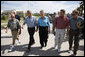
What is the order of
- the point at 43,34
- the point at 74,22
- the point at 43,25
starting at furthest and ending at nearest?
the point at 43,34 < the point at 43,25 < the point at 74,22

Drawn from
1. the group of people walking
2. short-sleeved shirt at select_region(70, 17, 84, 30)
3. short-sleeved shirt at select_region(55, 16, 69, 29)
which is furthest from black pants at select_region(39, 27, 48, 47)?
short-sleeved shirt at select_region(70, 17, 84, 30)

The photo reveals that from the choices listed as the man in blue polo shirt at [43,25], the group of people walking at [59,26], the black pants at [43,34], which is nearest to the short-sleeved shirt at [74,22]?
the group of people walking at [59,26]

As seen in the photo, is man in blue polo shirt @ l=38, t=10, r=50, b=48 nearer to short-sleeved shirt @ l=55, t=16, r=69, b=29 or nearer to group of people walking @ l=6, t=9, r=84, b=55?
group of people walking @ l=6, t=9, r=84, b=55

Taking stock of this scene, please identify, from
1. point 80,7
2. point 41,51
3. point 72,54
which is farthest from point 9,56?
point 80,7

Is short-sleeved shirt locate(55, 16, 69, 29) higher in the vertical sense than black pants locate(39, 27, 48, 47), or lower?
higher

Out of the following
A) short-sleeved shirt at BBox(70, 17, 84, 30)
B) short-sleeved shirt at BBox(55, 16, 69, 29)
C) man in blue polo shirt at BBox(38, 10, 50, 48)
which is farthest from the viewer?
man in blue polo shirt at BBox(38, 10, 50, 48)

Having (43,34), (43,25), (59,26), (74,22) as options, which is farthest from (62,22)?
(43,34)

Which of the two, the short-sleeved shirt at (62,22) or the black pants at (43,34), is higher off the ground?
the short-sleeved shirt at (62,22)

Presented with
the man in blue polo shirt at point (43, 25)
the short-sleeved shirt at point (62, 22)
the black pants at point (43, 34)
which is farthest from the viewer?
the black pants at point (43, 34)

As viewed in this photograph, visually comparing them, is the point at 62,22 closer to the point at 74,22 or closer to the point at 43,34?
the point at 74,22

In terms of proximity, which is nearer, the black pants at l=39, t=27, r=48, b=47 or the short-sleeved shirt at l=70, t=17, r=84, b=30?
the short-sleeved shirt at l=70, t=17, r=84, b=30

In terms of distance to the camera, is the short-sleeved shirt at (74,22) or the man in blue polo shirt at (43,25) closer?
the short-sleeved shirt at (74,22)

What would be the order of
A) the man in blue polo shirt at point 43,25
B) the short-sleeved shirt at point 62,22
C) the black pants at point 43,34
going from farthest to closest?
the black pants at point 43,34 → the man in blue polo shirt at point 43,25 → the short-sleeved shirt at point 62,22

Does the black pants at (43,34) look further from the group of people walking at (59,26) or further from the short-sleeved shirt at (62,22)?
the short-sleeved shirt at (62,22)
